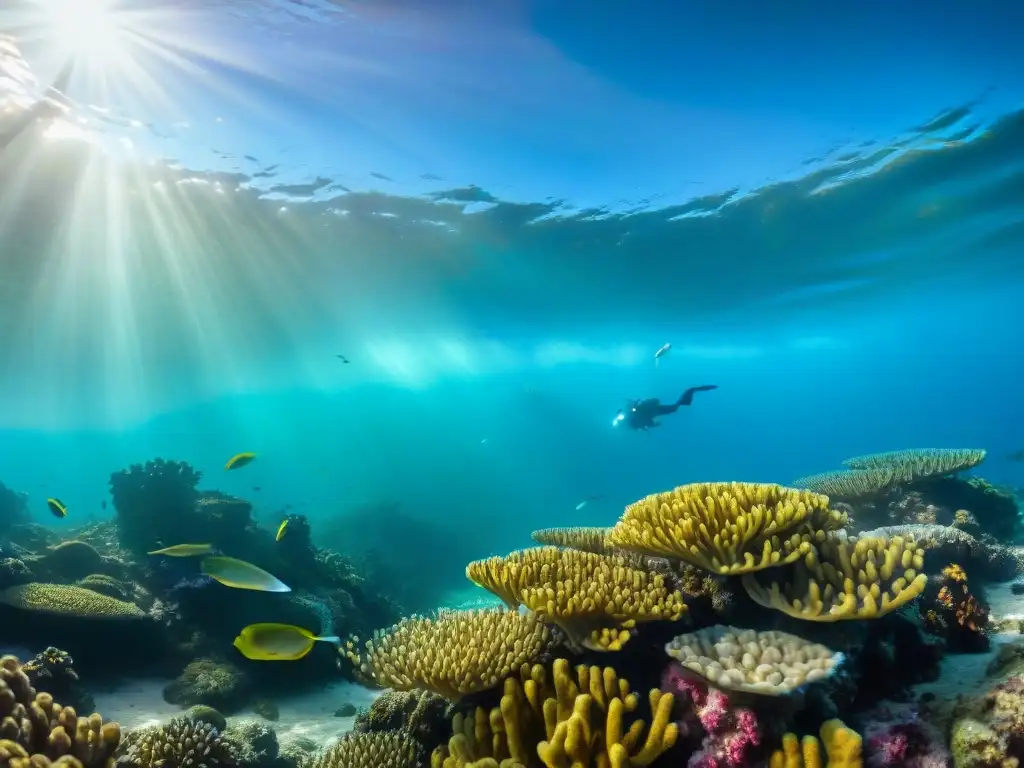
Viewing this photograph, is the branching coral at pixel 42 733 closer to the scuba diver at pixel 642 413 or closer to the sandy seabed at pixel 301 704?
the sandy seabed at pixel 301 704

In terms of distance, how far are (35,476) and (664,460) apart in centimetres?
17408

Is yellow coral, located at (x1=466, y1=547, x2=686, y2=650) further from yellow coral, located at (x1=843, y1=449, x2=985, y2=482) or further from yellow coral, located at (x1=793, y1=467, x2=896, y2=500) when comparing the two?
yellow coral, located at (x1=843, y1=449, x2=985, y2=482)

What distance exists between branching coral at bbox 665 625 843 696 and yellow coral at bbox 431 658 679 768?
30 cm

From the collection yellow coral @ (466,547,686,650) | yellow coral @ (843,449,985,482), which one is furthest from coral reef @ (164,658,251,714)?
yellow coral @ (843,449,985,482)

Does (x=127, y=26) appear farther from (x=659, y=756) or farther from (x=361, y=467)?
(x=361, y=467)

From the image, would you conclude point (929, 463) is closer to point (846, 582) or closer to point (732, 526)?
point (846, 582)

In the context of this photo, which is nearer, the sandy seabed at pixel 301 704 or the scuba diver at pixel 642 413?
the sandy seabed at pixel 301 704

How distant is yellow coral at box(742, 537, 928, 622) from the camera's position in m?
3.18

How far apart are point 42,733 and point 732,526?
4870 mm

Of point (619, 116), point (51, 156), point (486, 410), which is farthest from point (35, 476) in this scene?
point (619, 116)

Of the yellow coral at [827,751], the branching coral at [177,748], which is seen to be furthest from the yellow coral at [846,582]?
the branching coral at [177,748]

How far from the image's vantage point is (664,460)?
433 feet

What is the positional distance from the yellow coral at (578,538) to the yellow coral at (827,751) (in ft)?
8.15

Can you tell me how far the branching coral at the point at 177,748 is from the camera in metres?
4.07
